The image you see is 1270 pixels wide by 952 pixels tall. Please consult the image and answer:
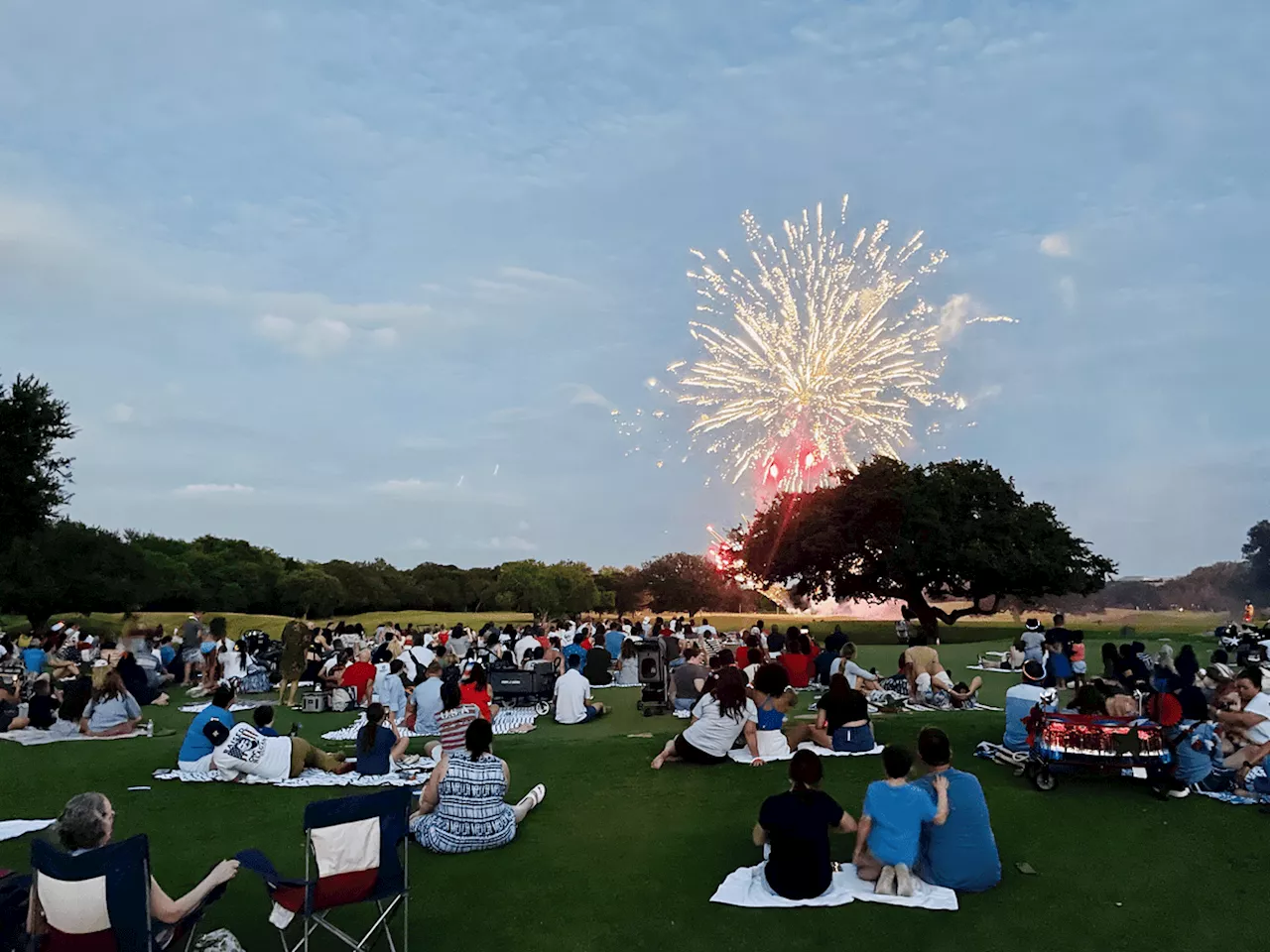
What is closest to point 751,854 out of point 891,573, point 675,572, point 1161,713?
point 1161,713

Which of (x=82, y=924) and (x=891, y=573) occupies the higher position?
(x=891, y=573)

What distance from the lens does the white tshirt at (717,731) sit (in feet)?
38.9

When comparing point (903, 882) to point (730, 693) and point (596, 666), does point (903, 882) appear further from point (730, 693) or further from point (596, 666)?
point (596, 666)

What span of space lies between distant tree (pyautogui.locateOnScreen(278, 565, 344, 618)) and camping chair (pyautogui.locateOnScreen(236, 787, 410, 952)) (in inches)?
3181

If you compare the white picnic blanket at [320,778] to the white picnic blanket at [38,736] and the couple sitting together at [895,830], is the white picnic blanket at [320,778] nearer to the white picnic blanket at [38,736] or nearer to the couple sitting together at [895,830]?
the white picnic blanket at [38,736]

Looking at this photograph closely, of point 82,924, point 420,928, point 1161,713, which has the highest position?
point 1161,713

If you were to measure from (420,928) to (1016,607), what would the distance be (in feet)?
166

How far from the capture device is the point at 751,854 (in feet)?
29.0

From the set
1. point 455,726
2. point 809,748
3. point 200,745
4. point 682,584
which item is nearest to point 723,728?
point 809,748

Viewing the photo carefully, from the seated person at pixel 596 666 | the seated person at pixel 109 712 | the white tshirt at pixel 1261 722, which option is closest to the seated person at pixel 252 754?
the seated person at pixel 109 712

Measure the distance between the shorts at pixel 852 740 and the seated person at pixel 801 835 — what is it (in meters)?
4.90

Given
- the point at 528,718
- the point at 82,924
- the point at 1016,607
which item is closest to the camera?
the point at 82,924

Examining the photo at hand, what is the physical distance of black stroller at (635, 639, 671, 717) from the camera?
18016 mm

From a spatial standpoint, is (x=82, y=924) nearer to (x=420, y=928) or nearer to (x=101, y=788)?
(x=420, y=928)
